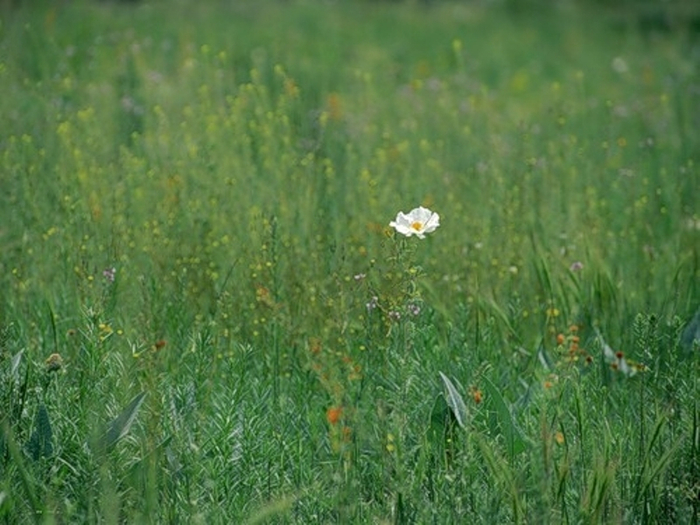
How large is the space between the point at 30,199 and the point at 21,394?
1182 mm

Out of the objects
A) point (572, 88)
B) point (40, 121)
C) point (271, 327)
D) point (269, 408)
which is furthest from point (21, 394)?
point (572, 88)

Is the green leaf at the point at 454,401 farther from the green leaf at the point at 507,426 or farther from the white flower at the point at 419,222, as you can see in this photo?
the white flower at the point at 419,222

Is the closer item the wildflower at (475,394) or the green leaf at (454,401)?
the wildflower at (475,394)

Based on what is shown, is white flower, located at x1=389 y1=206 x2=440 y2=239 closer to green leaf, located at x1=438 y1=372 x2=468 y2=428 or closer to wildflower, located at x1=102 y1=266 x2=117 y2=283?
green leaf, located at x1=438 y1=372 x2=468 y2=428

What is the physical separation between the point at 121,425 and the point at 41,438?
18 centimetres

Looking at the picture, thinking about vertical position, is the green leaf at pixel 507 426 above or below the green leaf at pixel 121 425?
below

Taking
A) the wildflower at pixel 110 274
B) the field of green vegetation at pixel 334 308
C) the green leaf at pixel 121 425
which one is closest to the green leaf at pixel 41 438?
the field of green vegetation at pixel 334 308

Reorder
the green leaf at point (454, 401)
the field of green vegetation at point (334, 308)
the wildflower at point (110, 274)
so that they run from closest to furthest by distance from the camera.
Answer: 1. the field of green vegetation at point (334, 308)
2. the green leaf at point (454, 401)
3. the wildflower at point (110, 274)

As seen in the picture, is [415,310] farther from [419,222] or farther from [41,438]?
[41,438]

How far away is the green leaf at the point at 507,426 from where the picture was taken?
251 cm

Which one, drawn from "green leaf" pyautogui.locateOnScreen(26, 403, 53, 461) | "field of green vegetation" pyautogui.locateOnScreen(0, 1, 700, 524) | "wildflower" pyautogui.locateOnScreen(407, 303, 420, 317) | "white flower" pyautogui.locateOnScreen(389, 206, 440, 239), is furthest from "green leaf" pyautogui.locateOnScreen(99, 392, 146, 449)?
"white flower" pyautogui.locateOnScreen(389, 206, 440, 239)

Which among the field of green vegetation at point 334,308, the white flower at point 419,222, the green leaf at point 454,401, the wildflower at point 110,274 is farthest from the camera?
the wildflower at point 110,274

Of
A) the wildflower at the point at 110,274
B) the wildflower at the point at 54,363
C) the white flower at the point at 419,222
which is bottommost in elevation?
the wildflower at the point at 110,274

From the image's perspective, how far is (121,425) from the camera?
7.85ft
